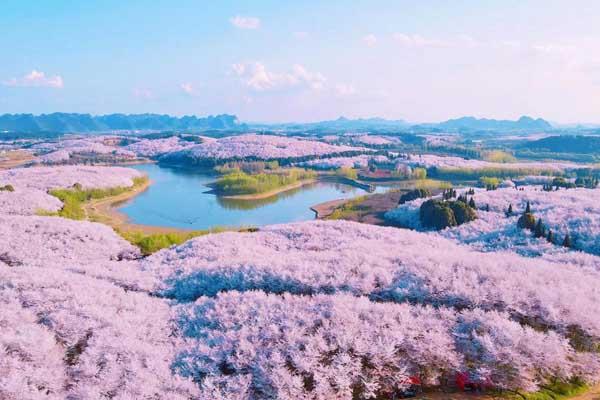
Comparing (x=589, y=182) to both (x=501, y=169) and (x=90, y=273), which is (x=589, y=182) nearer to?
(x=501, y=169)

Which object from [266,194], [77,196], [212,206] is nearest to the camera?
[77,196]

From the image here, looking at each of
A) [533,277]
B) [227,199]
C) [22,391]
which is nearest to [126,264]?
[22,391]

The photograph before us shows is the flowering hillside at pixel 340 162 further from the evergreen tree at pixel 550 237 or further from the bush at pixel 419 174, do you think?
the evergreen tree at pixel 550 237

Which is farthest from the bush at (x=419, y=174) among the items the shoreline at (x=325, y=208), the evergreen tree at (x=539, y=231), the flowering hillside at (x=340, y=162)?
the evergreen tree at (x=539, y=231)

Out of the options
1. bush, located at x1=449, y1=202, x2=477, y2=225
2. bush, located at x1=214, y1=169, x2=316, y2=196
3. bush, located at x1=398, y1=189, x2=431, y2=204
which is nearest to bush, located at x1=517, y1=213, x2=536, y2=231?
bush, located at x1=449, y1=202, x2=477, y2=225

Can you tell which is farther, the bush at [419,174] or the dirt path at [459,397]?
the bush at [419,174]

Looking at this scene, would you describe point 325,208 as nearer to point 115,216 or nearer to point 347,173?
point 115,216

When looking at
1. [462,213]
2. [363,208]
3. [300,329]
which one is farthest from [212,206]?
[300,329]
